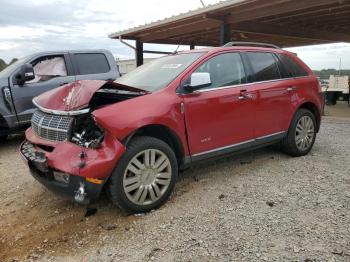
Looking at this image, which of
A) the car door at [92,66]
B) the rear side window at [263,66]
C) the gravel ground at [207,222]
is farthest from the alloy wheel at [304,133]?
the car door at [92,66]

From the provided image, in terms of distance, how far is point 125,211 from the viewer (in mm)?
3484

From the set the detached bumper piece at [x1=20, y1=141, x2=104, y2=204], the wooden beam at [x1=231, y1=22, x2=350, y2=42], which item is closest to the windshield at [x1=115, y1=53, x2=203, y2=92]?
the detached bumper piece at [x1=20, y1=141, x2=104, y2=204]

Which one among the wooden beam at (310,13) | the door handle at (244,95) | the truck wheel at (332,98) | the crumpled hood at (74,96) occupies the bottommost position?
the truck wheel at (332,98)

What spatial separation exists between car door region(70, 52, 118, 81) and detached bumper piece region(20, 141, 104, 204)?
4089 millimetres

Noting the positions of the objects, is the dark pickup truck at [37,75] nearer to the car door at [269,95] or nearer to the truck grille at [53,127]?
the truck grille at [53,127]

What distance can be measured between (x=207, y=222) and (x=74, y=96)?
72.9 inches

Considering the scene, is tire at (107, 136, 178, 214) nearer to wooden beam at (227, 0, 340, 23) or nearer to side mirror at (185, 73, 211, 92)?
side mirror at (185, 73, 211, 92)

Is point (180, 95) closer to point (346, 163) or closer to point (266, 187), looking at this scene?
point (266, 187)

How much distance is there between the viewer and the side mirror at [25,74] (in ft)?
21.3

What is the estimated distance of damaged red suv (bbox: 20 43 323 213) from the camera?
3277mm

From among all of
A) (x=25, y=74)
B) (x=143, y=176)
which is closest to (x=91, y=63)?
(x=25, y=74)

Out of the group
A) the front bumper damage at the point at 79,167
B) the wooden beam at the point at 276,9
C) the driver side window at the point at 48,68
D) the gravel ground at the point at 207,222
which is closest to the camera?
the gravel ground at the point at 207,222

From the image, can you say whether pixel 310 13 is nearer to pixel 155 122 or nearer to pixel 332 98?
pixel 332 98

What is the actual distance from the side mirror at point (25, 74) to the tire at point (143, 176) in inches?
156
